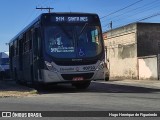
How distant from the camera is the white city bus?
2142 cm

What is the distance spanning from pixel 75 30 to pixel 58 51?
1.35 m

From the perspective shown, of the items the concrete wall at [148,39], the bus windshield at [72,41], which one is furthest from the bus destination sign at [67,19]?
the concrete wall at [148,39]

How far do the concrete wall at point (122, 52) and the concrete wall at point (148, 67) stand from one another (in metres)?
1.36

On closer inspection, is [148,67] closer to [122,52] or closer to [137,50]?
[137,50]

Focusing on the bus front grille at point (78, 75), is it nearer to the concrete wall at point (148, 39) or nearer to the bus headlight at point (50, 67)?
the bus headlight at point (50, 67)

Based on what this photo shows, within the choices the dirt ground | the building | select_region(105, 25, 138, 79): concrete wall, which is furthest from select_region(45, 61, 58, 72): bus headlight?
select_region(105, 25, 138, 79): concrete wall

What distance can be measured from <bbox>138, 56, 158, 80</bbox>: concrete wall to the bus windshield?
1816 centimetres

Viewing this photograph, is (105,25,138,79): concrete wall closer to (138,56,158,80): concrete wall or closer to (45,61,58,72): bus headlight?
(138,56,158,80): concrete wall

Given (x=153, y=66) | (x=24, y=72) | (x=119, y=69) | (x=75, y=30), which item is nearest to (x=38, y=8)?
(x=119, y=69)

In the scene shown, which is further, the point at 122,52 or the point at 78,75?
the point at 122,52

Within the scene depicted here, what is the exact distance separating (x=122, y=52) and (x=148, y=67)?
7.01 meters

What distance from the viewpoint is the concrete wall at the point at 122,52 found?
44344 mm

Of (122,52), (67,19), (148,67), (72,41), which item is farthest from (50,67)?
(122,52)

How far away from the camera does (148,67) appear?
40.7m
